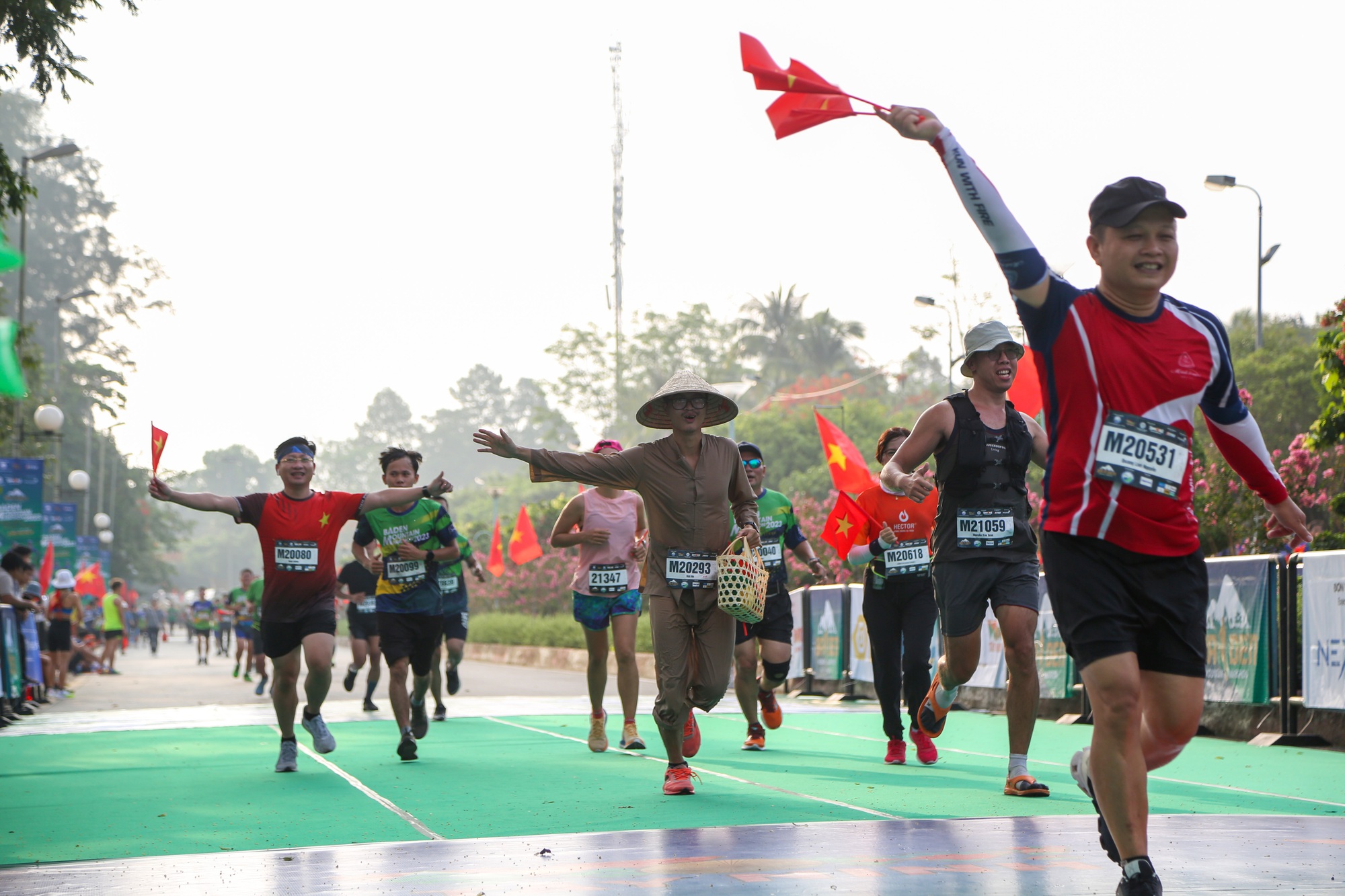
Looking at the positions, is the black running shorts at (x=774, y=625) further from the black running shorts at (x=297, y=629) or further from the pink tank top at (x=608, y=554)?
the black running shorts at (x=297, y=629)

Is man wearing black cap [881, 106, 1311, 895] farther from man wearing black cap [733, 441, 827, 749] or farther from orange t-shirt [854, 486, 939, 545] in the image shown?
man wearing black cap [733, 441, 827, 749]

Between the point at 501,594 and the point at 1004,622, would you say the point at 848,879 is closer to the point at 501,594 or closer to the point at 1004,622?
the point at 1004,622

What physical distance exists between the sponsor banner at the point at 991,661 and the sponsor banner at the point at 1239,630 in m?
2.68

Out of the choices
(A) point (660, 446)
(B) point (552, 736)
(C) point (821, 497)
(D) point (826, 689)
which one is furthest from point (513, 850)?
(C) point (821, 497)

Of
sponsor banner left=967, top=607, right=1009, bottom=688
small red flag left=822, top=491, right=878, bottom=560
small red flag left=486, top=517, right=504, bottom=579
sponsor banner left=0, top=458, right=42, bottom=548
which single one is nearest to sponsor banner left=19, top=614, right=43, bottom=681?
sponsor banner left=0, top=458, right=42, bottom=548

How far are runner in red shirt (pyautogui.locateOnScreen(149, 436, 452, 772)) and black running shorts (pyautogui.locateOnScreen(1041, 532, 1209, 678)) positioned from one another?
216 inches

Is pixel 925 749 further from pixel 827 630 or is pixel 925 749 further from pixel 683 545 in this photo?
pixel 827 630

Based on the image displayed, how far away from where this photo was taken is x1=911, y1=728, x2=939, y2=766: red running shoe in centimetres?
920

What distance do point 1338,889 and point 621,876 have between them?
2.32m

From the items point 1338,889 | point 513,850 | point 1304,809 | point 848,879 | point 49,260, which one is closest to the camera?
point 1338,889

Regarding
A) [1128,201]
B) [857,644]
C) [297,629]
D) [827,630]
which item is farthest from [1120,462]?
[827,630]

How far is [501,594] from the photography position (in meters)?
42.2

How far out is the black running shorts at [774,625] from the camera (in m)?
10.3

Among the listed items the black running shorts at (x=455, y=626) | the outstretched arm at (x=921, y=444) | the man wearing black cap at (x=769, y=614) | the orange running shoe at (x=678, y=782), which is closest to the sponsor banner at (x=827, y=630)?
the black running shorts at (x=455, y=626)
